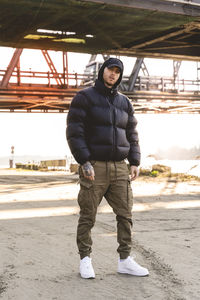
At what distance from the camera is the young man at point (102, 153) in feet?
11.7

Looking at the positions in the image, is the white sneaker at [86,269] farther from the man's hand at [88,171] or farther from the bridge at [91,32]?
the bridge at [91,32]

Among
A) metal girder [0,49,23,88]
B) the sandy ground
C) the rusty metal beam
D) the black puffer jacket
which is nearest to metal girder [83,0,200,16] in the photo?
the rusty metal beam

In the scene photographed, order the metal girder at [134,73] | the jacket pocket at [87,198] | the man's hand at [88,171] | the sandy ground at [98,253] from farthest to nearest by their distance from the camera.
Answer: the metal girder at [134,73]
the jacket pocket at [87,198]
the man's hand at [88,171]
the sandy ground at [98,253]

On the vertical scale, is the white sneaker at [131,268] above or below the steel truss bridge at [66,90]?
below

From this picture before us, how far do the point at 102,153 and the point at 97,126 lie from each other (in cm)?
23

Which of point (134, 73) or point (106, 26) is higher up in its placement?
point (106, 26)

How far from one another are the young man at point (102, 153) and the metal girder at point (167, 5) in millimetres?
7569

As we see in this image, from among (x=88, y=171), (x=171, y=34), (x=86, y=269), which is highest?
(x=171, y=34)

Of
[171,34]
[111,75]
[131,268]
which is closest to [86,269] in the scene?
[131,268]

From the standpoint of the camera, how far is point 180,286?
11.4 ft

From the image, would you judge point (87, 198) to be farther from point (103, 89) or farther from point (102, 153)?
point (103, 89)

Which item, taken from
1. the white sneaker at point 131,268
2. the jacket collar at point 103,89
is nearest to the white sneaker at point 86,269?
the white sneaker at point 131,268

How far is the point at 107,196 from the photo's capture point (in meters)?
3.80

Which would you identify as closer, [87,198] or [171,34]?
[87,198]
